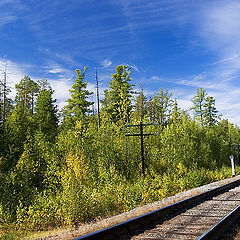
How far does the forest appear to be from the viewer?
12995 mm

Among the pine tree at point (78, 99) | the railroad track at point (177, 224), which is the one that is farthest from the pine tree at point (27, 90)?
the railroad track at point (177, 224)

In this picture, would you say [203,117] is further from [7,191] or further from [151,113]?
[7,191]

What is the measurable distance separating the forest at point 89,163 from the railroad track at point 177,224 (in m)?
4.56

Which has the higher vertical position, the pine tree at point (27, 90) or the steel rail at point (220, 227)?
the pine tree at point (27, 90)

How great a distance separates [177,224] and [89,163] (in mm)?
20034

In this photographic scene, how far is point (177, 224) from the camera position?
6145 mm

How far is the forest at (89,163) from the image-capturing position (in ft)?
42.6

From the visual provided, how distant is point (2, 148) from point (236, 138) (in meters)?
47.4

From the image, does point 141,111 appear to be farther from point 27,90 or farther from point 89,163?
point 27,90

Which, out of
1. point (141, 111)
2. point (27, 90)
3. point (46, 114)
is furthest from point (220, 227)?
point (27, 90)

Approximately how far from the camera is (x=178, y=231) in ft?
18.1

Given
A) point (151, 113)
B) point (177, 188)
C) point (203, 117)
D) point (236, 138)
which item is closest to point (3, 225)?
point (177, 188)

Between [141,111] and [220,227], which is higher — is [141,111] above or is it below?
above

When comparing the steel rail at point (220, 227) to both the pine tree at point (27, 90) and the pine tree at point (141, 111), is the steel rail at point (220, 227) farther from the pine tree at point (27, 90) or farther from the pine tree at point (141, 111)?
the pine tree at point (27, 90)
